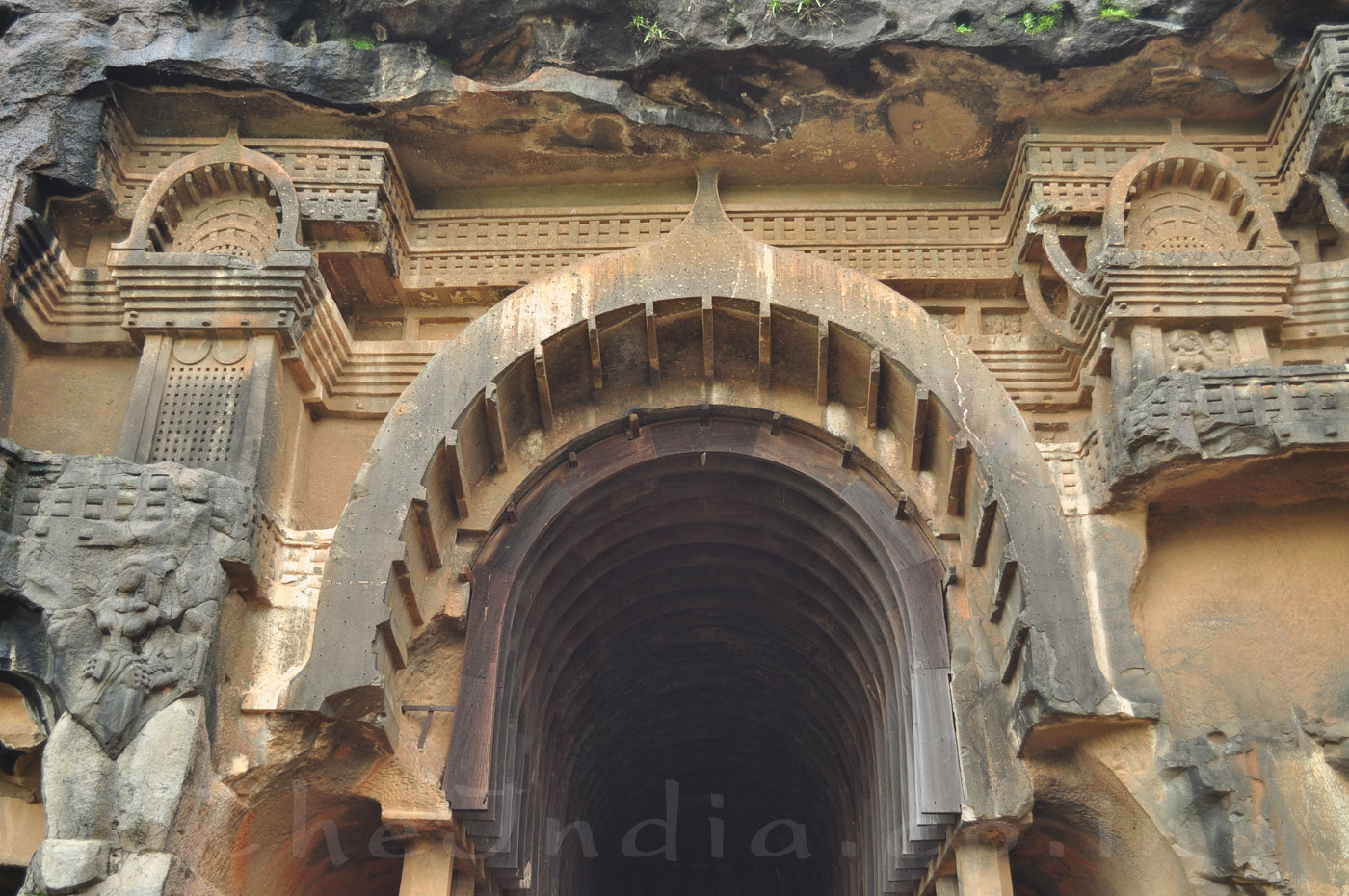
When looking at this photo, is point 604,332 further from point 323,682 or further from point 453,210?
point 323,682

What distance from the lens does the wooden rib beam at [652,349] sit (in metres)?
9.81

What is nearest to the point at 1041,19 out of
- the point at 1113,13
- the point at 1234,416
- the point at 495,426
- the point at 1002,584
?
the point at 1113,13

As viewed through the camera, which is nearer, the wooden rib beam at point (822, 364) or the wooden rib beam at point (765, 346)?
the wooden rib beam at point (822, 364)

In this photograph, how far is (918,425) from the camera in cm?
961

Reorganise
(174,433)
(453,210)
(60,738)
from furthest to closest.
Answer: (453,210)
(174,433)
(60,738)

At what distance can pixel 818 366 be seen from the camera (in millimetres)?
10039

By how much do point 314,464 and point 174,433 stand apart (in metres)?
1.22

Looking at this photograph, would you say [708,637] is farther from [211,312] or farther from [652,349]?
[211,312]

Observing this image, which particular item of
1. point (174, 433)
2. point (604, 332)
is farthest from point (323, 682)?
point (604, 332)

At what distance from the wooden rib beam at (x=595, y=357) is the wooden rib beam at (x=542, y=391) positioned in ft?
1.23

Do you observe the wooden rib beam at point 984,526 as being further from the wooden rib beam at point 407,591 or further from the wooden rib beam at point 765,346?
the wooden rib beam at point 407,591

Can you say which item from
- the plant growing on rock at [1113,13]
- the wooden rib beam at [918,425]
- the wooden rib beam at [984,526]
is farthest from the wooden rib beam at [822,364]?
the plant growing on rock at [1113,13]

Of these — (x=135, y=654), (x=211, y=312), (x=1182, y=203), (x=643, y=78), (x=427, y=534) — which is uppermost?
(x=643, y=78)

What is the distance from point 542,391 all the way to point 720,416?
155 centimetres
